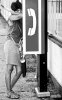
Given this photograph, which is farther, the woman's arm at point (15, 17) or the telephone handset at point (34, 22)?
the woman's arm at point (15, 17)

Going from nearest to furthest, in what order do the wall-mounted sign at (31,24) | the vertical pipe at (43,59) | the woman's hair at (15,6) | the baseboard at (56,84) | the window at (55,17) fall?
the wall-mounted sign at (31,24), the vertical pipe at (43,59), the woman's hair at (15,6), the baseboard at (56,84), the window at (55,17)

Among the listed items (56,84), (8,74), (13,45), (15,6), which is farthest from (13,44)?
(56,84)

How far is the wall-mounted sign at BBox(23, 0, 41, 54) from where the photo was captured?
23.5 feet

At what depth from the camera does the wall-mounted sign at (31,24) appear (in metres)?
7.17

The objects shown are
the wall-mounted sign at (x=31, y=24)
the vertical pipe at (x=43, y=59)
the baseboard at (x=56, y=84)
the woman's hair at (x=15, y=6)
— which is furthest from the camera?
the baseboard at (x=56, y=84)

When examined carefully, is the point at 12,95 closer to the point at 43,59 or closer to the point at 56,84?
the point at 43,59

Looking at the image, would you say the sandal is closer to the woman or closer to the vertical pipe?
the woman

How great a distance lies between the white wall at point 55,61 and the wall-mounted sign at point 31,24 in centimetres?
88

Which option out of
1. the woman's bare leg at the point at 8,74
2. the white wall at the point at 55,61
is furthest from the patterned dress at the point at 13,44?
the white wall at the point at 55,61

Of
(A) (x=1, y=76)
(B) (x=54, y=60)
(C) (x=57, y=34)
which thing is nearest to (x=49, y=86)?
(B) (x=54, y=60)

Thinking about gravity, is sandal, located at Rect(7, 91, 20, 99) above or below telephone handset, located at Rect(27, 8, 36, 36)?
below

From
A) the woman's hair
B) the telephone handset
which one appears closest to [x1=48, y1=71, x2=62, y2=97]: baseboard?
the telephone handset

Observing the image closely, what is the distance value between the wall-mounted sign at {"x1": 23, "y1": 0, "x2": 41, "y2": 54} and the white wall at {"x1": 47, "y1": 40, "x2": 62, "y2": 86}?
2.87 ft

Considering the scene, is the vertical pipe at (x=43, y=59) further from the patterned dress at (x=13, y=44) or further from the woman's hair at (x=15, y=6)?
the woman's hair at (x=15, y=6)
